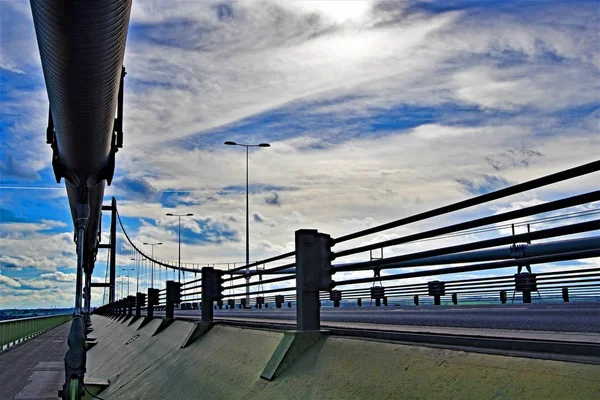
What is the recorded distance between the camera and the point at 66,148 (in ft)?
28.1

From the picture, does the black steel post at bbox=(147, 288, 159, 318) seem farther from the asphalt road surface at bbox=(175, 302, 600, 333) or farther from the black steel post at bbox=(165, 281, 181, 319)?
the asphalt road surface at bbox=(175, 302, 600, 333)

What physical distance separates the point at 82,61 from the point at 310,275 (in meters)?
2.64

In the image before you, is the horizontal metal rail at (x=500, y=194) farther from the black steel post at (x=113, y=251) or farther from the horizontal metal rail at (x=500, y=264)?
the black steel post at (x=113, y=251)

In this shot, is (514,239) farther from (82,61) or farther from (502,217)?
(82,61)

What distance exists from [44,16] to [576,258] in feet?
12.5

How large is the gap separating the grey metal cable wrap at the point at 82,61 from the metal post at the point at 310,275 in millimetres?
2237

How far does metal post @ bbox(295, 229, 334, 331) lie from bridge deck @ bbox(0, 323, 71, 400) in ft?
30.5

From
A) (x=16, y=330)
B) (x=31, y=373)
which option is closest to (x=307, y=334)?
(x=31, y=373)

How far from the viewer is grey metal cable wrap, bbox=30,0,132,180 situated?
444 centimetres

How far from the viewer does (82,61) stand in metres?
5.30

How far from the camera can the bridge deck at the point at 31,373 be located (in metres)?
13.6

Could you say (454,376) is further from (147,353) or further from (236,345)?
(147,353)

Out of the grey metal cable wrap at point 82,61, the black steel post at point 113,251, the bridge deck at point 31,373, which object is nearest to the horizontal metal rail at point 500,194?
the grey metal cable wrap at point 82,61

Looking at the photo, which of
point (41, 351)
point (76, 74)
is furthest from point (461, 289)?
point (41, 351)
